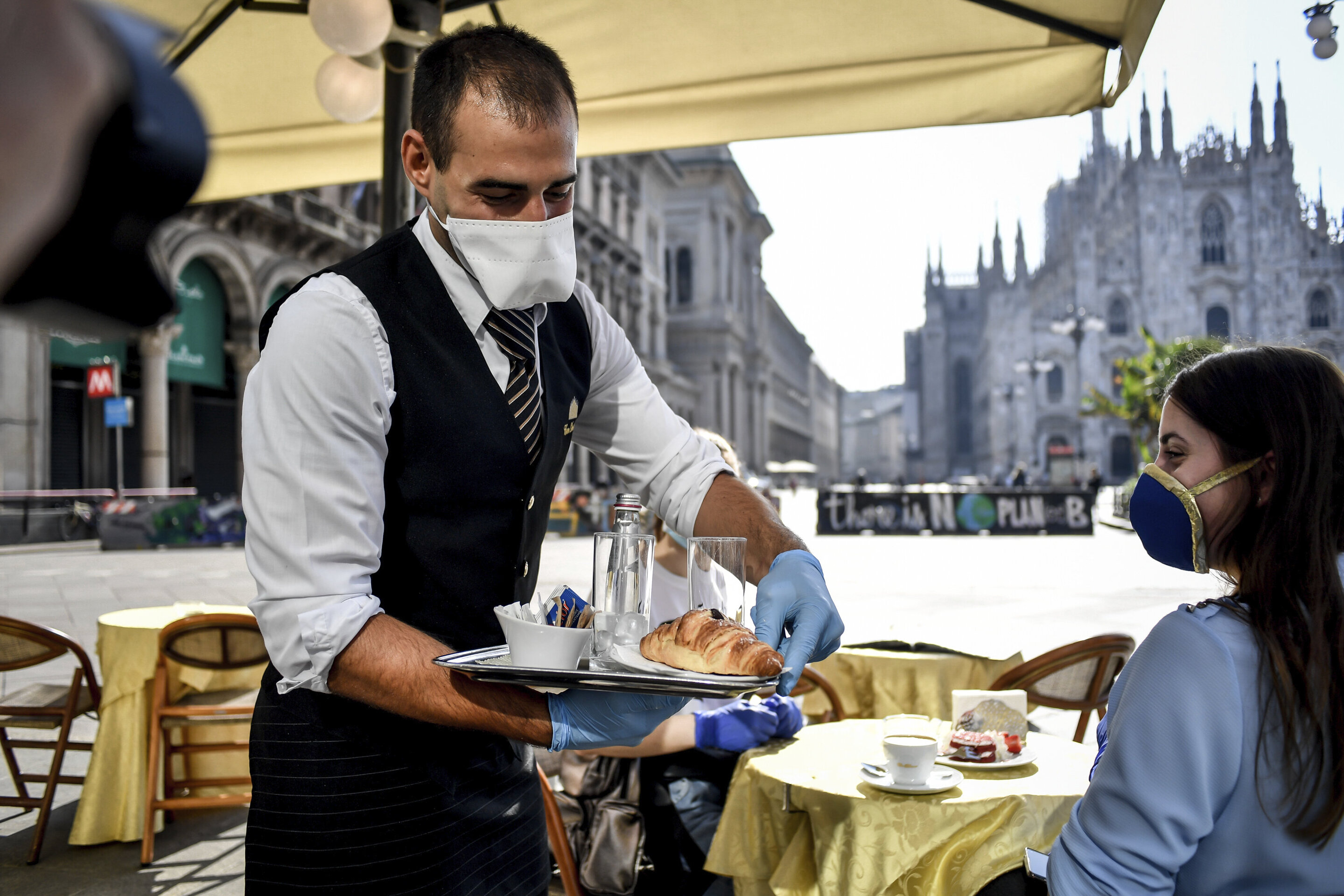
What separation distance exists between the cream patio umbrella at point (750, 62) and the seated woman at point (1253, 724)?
62.4 inches

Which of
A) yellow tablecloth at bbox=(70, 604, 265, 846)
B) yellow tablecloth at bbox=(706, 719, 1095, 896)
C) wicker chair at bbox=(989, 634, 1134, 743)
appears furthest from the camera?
yellow tablecloth at bbox=(70, 604, 265, 846)

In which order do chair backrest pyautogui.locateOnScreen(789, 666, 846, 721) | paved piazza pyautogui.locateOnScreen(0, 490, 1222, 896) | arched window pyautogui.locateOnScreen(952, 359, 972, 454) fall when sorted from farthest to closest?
arched window pyautogui.locateOnScreen(952, 359, 972, 454) < paved piazza pyautogui.locateOnScreen(0, 490, 1222, 896) < chair backrest pyautogui.locateOnScreen(789, 666, 846, 721)

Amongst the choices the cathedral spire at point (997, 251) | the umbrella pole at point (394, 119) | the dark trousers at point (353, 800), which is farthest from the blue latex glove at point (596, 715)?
the cathedral spire at point (997, 251)

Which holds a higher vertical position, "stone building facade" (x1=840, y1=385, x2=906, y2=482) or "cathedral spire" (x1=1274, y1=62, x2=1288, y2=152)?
"cathedral spire" (x1=1274, y1=62, x2=1288, y2=152)

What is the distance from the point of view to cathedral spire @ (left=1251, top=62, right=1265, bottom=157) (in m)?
68.9

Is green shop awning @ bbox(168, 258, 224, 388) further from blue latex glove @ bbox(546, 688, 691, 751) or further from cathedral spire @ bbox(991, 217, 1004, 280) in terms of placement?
cathedral spire @ bbox(991, 217, 1004, 280)

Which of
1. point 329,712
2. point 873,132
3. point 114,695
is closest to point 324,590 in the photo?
point 329,712

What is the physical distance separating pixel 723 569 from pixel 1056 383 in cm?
7736

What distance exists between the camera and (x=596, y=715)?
1211mm

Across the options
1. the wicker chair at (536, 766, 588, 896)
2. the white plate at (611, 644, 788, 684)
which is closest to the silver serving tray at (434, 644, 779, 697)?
the white plate at (611, 644, 788, 684)

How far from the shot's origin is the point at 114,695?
4023mm

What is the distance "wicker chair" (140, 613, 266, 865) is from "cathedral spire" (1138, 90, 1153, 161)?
77047 mm

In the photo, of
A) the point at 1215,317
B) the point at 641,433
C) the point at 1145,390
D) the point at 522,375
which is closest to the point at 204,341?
the point at 641,433

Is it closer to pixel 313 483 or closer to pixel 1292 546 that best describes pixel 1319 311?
pixel 1292 546
